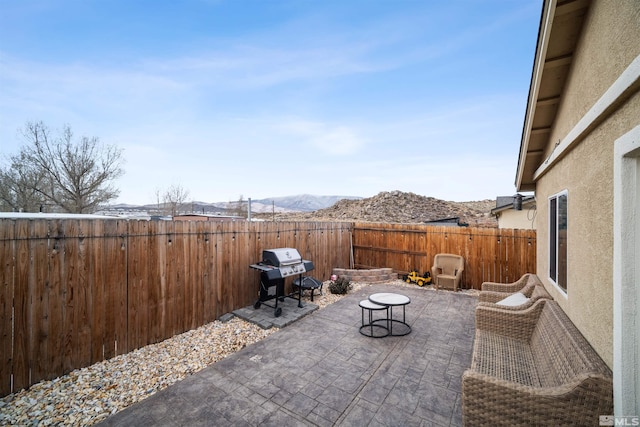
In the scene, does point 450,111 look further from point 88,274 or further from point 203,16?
point 88,274

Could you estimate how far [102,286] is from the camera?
11.9 feet

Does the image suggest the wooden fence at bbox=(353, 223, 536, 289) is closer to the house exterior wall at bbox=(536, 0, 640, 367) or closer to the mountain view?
the house exterior wall at bbox=(536, 0, 640, 367)

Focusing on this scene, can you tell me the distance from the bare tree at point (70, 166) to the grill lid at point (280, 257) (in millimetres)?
18251

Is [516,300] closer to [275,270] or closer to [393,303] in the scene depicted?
[393,303]

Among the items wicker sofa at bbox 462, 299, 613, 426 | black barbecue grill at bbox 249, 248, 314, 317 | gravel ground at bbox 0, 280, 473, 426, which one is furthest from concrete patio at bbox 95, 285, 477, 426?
black barbecue grill at bbox 249, 248, 314, 317

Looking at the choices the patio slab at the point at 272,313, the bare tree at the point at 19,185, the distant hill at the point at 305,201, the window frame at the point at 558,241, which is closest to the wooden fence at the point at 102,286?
the patio slab at the point at 272,313

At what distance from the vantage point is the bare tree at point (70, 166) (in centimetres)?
1565

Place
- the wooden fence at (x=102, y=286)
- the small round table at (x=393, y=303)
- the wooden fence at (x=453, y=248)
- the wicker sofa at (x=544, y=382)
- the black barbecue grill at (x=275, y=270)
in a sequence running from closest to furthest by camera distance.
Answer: the wicker sofa at (x=544, y=382) < the wooden fence at (x=102, y=286) < the small round table at (x=393, y=303) < the black barbecue grill at (x=275, y=270) < the wooden fence at (x=453, y=248)

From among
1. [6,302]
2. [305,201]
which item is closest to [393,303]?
[6,302]

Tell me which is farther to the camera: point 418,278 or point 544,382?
point 418,278

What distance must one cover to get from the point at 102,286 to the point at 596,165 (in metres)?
5.80

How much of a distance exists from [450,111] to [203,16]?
33.2ft

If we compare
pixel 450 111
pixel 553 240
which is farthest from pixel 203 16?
pixel 553 240

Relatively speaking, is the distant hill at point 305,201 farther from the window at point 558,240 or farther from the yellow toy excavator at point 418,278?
the window at point 558,240
